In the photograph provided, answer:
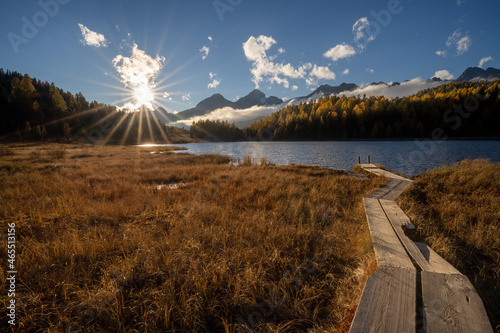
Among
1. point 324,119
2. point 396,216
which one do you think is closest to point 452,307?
point 396,216

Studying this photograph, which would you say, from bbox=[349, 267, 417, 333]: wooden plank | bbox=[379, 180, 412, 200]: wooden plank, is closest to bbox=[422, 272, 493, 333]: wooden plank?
bbox=[349, 267, 417, 333]: wooden plank

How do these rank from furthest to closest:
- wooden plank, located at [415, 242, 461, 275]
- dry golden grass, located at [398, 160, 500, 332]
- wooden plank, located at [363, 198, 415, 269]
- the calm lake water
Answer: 1. the calm lake water
2. dry golden grass, located at [398, 160, 500, 332]
3. wooden plank, located at [363, 198, 415, 269]
4. wooden plank, located at [415, 242, 461, 275]

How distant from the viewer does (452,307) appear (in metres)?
1.77

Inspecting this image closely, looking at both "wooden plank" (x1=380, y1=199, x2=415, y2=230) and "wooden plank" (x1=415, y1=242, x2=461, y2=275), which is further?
"wooden plank" (x1=380, y1=199, x2=415, y2=230)

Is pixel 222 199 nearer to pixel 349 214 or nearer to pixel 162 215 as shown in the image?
pixel 162 215

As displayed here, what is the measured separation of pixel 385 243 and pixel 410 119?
10657 centimetres

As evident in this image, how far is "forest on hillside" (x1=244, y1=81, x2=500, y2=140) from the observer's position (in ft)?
242

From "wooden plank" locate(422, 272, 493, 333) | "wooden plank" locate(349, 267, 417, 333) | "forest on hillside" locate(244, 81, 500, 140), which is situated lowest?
"wooden plank" locate(349, 267, 417, 333)

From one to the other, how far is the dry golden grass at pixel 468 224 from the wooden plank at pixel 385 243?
0.70 metres

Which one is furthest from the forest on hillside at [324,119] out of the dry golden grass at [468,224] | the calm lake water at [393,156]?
the dry golden grass at [468,224]

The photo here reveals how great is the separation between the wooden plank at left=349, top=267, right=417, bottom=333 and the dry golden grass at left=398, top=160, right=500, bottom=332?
108 centimetres

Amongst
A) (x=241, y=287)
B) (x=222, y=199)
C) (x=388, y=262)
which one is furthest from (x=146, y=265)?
(x=222, y=199)

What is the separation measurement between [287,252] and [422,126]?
10695 centimetres

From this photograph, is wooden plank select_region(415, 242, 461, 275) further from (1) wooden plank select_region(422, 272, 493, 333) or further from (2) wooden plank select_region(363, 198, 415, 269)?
(1) wooden plank select_region(422, 272, 493, 333)
